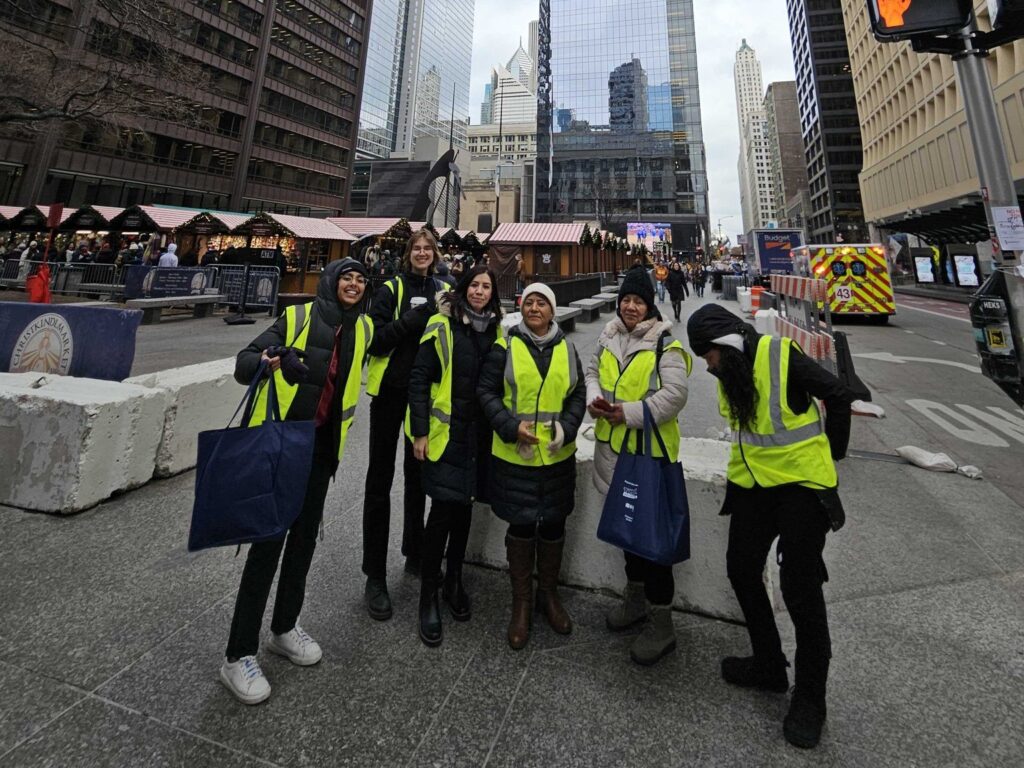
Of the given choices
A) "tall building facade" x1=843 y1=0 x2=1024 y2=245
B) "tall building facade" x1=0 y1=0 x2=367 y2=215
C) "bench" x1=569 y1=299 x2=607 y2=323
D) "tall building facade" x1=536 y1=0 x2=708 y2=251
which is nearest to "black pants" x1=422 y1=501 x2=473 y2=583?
"bench" x1=569 y1=299 x2=607 y2=323

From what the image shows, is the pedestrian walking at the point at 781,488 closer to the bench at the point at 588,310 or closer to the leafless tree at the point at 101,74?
the bench at the point at 588,310

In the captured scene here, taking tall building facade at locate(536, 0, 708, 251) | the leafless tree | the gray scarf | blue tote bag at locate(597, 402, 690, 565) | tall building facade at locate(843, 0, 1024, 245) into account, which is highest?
tall building facade at locate(536, 0, 708, 251)

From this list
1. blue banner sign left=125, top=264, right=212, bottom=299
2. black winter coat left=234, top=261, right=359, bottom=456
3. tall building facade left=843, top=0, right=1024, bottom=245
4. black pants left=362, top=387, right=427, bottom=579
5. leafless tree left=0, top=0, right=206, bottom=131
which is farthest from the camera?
tall building facade left=843, top=0, right=1024, bottom=245

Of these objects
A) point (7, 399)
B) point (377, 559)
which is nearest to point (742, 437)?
point (377, 559)

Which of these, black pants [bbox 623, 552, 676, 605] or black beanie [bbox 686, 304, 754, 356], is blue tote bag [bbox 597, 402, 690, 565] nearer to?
black pants [bbox 623, 552, 676, 605]

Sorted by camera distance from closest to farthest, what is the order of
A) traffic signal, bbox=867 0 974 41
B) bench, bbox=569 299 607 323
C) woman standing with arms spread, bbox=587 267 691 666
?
woman standing with arms spread, bbox=587 267 691 666, traffic signal, bbox=867 0 974 41, bench, bbox=569 299 607 323

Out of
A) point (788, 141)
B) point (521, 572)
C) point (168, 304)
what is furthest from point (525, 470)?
point (788, 141)

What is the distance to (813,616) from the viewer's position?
1.80 metres

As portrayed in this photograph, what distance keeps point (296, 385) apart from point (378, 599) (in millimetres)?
1341

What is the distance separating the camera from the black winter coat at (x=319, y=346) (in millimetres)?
2064

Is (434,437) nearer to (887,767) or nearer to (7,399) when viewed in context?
(887,767)

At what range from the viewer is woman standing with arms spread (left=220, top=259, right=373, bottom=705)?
6.40 feet

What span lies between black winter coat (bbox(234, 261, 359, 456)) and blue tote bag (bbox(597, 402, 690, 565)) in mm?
1471

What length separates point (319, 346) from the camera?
7.06 ft
